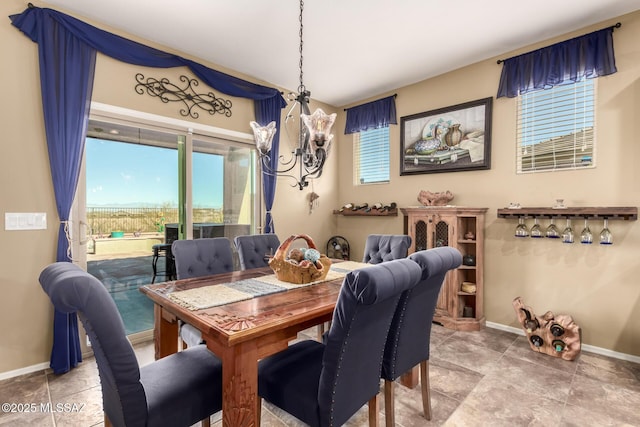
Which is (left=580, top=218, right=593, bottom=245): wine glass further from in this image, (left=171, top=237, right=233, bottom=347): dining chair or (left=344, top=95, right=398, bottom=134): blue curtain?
(left=171, top=237, right=233, bottom=347): dining chair

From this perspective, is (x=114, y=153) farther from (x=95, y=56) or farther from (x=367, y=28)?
(x=367, y=28)

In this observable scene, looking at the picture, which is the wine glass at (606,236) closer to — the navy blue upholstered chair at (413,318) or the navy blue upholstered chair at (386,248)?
the navy blue upholstered chair at (386,248)

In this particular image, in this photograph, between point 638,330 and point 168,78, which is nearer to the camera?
point 638,330

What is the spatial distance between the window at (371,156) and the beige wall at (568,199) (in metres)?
0.56

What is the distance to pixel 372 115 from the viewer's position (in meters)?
4.36

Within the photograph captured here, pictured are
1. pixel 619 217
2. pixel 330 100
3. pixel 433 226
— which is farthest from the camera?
pixel 330 100

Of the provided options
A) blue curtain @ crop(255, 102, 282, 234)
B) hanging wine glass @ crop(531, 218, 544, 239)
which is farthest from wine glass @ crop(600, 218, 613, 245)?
blue curtain @ crop(255, 102, 282, 234)

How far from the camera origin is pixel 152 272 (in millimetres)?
3711

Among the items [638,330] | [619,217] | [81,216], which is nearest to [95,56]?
[81,216]

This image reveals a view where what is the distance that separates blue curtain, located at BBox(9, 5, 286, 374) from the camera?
2.38m

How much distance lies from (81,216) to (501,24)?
4.03 meters

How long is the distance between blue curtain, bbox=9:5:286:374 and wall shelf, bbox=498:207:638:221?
3.90m

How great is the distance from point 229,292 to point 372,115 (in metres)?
3.40

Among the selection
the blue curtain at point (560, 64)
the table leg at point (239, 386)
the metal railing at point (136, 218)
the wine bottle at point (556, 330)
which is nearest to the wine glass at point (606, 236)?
the wine bottle at point (556, 330)
